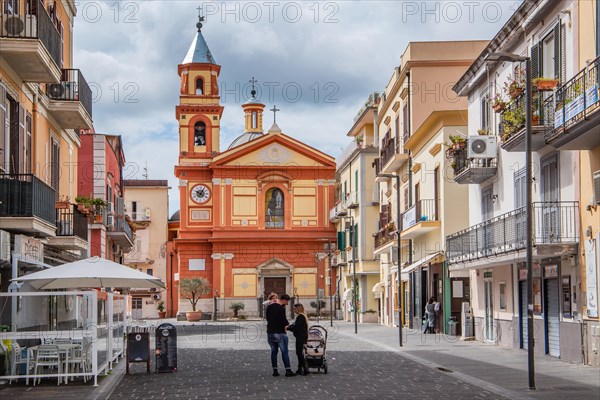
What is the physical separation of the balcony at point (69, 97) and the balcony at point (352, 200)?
29.7m

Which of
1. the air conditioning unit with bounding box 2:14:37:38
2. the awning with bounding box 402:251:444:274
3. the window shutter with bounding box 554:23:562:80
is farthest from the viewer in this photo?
the awning with bounding box 402:251:444:274

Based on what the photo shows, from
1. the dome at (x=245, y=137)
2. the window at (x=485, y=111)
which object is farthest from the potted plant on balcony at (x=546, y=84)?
the dome at (x=245, y=137)

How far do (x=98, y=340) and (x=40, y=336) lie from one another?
52.7 inches

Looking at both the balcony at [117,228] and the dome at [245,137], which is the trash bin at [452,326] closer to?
the balcony at [117,228]

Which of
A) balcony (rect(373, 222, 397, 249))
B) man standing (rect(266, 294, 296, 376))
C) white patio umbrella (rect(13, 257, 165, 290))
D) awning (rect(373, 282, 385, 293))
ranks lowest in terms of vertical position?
man standing (rect(266, 294, 296, 376))

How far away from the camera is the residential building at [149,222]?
84.9 m

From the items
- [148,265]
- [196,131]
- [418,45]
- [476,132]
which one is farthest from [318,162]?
[476,132]

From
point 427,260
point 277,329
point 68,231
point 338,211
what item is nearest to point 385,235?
point 427,260

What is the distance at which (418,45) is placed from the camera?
40.2 m

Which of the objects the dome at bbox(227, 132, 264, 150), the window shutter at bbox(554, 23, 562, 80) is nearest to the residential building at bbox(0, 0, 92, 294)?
the window shutter at bbox(554, 23, 562, 80)

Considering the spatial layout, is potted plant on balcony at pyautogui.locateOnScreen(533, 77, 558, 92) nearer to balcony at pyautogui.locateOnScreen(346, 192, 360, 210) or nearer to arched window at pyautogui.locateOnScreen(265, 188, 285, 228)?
balcony at pyautogui.locateOnScreen(346, 192, 360, 210)

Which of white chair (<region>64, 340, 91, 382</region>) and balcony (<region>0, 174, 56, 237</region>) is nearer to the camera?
white chair (<region>64, 340, 91, 382</region>)

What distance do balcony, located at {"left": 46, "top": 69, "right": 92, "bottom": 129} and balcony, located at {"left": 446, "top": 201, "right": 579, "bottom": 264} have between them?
11607 millimetres

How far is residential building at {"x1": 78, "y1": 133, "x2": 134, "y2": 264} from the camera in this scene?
38.5 m
